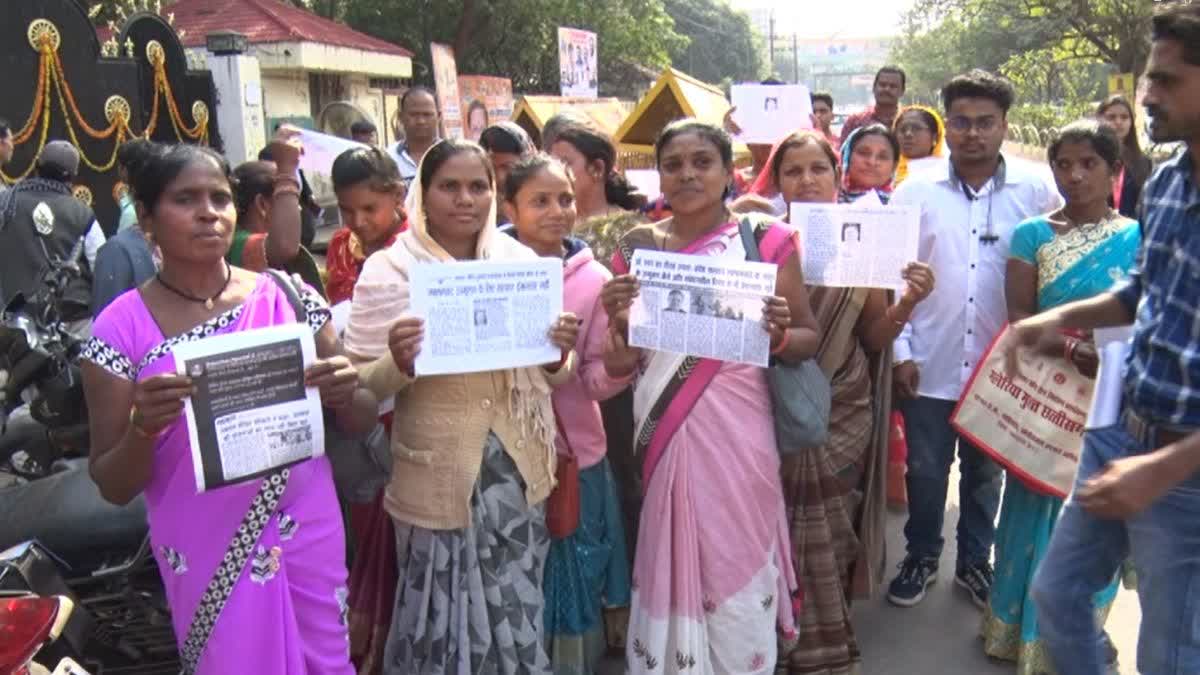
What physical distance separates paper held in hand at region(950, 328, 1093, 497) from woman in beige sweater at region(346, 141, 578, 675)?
4.85 feet

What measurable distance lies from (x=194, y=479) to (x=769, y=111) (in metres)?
4.72

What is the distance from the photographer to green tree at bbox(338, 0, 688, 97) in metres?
26.4

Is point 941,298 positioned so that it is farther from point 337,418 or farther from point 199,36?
point 199,36

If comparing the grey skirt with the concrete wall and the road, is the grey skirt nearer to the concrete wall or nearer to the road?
the road

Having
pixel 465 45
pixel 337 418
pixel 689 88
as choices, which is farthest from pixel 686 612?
pixel 465 45

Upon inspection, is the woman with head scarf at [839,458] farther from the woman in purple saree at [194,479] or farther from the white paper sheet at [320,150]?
the white paper sheet at [320,150]

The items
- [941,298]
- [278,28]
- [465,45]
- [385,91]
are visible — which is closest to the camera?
[941,298]

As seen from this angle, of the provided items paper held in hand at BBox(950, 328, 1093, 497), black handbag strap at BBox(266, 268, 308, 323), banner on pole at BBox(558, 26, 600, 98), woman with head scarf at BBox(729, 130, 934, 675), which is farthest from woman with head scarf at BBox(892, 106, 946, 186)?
banner on pole at BBox(558, 26, 600, 98)

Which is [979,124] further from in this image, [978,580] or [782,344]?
[978,580]

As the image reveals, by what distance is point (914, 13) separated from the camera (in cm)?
3291

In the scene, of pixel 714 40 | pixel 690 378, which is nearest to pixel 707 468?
pixel 690 378

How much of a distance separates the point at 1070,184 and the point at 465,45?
987 inches

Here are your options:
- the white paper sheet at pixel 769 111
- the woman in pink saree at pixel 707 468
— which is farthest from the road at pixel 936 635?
the white paper sheet at pixel 769 111

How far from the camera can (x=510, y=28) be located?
91.9 ft
